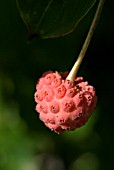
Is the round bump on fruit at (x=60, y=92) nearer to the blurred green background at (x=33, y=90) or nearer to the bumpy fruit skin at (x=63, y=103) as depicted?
the bumpy fruit skin at (x=63, y=103)

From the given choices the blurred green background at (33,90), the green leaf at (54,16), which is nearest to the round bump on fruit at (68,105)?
the green leaf at (54,16)

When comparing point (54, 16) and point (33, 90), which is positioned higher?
point (54, 16)

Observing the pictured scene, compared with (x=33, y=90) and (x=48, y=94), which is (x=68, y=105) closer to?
(x=48, y=94)

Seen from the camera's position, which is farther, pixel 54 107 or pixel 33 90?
pixel 33 90

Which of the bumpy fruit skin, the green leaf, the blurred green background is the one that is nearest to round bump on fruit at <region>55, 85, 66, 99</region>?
the bumpy fruit skin

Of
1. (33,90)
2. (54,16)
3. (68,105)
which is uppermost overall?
(54,16)

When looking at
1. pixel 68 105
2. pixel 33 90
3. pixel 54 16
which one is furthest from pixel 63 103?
pixel 33 90

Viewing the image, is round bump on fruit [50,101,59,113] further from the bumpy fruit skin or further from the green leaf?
the green leaf
